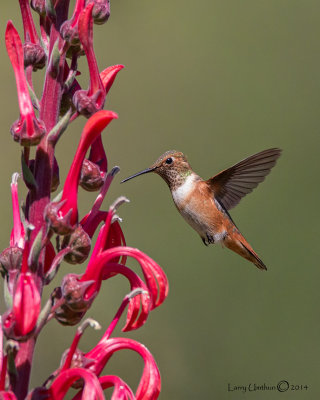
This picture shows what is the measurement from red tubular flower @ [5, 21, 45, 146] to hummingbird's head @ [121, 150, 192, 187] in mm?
1920

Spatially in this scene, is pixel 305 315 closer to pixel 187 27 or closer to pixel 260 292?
pixel 260 292

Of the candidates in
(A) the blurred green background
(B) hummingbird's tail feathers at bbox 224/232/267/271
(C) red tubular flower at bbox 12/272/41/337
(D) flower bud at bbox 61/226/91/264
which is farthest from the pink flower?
(A) the blurred green background

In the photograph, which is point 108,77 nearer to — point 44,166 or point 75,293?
point 44,166

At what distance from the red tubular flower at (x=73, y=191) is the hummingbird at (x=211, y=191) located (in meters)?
1.75

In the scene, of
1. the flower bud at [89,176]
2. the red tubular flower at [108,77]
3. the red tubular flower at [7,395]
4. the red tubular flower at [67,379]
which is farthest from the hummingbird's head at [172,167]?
the red tubular flower at [7,395]

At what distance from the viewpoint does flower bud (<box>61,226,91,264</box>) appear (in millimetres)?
2373

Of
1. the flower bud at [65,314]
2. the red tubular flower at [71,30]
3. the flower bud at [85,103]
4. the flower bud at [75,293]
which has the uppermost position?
the red tubular flower at [71,30]

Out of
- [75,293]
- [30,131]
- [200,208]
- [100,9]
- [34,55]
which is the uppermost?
[100,9]

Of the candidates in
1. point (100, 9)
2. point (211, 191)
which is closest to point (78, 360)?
point (100, 9)

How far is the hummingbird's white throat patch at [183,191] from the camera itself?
4.27 m

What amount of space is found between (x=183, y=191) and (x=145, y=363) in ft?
6.43

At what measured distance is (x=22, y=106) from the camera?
2.34 m

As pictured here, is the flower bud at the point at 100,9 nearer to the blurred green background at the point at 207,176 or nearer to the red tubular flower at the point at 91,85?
the red tubular flower at the point at 91,85

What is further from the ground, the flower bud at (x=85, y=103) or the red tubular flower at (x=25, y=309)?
the flower bud at (x=85, y=103)
